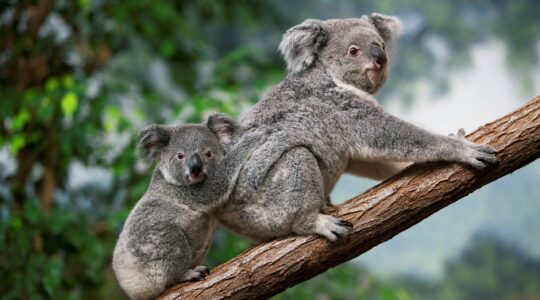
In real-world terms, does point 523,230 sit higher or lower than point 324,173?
higher

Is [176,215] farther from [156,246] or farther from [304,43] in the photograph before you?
[304,43]

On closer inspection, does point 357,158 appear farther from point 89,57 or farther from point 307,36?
point 89,57

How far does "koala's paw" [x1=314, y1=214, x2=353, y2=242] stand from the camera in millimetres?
3268

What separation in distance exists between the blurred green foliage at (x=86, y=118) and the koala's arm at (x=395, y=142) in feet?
6.21

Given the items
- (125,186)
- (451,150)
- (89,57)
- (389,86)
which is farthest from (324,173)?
(389,86)

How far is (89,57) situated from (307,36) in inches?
172

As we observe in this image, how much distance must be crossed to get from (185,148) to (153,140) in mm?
244

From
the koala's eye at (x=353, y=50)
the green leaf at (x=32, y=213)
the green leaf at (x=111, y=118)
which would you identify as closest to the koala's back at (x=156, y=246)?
the koala's eye at (x=353, y=50)

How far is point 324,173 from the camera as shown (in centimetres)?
356

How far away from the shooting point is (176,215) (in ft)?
11.5

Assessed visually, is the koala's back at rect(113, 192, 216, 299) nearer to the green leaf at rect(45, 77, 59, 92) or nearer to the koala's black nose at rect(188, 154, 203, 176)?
the koala's black nose at rect(188, 154, 203, 176)

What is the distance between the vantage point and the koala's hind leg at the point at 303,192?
11.0ft

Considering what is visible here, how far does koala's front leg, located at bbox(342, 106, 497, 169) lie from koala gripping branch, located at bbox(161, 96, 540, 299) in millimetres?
69

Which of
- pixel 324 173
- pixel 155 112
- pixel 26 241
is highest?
pixel 155 112
